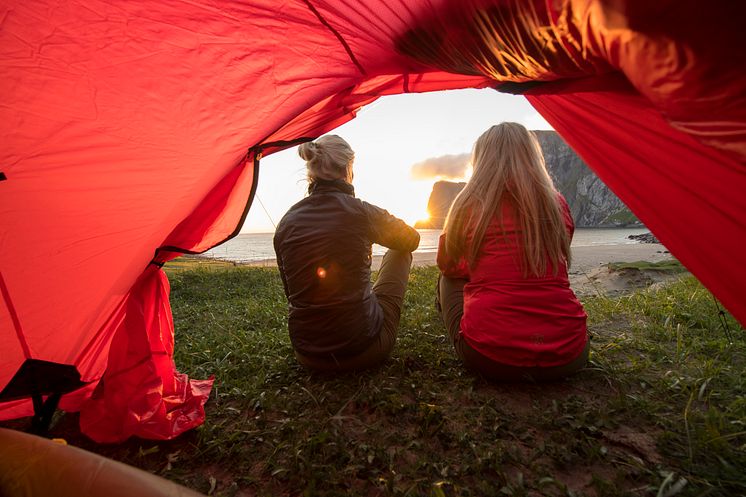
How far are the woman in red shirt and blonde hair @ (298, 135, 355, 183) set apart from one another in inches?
34.2

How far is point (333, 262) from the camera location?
2.40 meters

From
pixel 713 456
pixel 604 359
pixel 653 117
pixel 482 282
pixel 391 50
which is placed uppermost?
pixel 391 50

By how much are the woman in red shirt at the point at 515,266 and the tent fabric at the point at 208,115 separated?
1.23 feet

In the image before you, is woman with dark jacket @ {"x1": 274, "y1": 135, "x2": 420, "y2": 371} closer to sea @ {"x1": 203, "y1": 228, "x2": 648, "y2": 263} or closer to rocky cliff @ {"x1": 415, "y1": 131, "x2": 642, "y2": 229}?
sea @ {"x1": 203, "y1": 228, "x2": 648, "y2": 263}

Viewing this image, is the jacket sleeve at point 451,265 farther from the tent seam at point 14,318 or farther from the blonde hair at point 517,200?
the tent seam at point 14,318

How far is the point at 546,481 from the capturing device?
1468 millimetres

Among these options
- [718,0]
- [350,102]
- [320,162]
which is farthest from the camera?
[350,102]

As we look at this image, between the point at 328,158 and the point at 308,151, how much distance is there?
19 cm

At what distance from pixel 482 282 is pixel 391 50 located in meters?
1.52

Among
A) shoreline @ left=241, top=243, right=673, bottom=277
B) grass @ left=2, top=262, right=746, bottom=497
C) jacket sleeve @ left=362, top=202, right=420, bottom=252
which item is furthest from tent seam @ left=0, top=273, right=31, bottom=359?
shoreline @ left=241, top=243, right=673, bottom=277

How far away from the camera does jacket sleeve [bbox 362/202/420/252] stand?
258 cm

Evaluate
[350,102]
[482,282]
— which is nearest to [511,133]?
[482,282]

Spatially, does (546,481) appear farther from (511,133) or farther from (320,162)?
(320,162)

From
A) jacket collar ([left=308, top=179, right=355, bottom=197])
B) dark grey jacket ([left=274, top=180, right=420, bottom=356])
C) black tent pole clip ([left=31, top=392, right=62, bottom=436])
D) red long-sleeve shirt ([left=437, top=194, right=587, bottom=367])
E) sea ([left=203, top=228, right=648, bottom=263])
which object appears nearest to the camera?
black tent pole clip ([left=31, top=392, right=62, bottom=436])
